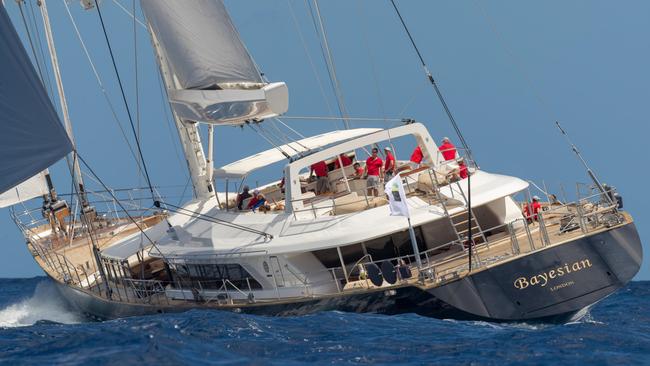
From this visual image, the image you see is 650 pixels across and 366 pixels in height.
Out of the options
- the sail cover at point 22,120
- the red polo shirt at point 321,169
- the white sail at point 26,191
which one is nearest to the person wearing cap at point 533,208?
the red polo shirt at point 321,169

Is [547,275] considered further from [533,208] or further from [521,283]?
[533,208]

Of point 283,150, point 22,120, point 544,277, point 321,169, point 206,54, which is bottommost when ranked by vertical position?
point 544,277

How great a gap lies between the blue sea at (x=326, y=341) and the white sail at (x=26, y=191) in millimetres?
5513

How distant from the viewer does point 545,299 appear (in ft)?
49.6

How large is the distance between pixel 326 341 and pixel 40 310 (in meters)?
8.71

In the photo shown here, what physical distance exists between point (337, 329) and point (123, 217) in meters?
9.41

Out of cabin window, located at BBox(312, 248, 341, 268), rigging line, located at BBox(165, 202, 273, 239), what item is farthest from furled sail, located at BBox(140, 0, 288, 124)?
cabin window, located at BBox(312, 248, 341, 268)

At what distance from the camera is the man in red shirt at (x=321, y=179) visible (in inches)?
719

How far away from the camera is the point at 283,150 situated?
719 inches

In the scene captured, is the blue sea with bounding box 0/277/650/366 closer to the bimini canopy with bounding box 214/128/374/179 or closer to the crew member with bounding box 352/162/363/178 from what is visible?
the bimini canopy with bounding box 214/128/374/179

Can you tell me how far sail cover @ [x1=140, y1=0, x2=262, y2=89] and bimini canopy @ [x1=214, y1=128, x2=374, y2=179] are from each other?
1.32 meters

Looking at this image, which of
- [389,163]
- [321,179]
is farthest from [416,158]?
[321,179]

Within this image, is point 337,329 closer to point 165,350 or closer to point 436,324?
point 436,324

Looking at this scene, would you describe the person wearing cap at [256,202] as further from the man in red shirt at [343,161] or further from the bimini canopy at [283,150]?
the man in red shirt at [343,161]
